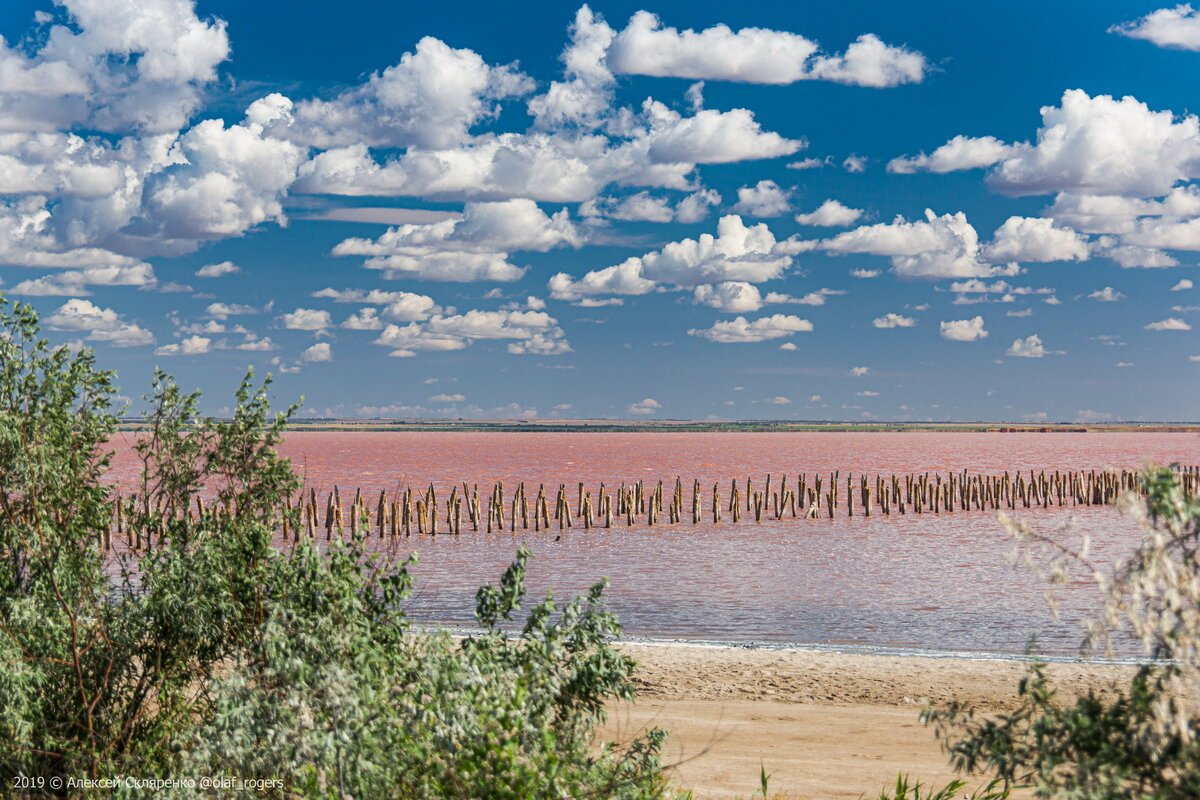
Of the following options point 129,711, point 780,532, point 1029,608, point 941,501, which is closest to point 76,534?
point 129,711

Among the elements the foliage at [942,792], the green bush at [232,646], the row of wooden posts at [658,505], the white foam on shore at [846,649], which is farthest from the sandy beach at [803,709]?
the row of wooden posts at [658,505]

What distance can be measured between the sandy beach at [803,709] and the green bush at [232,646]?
2.12 metres

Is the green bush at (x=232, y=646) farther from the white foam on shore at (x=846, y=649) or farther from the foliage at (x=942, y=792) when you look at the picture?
the white foam on shore at (x=846, y=649)

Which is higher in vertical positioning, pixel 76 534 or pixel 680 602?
pixel 76 534

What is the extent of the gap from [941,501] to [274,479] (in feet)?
186

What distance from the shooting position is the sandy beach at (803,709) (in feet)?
33.5

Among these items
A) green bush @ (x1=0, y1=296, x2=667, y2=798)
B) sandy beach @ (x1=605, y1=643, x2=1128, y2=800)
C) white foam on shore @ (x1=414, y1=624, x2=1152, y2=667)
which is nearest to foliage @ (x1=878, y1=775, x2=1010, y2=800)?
sandy beach @ (x1=605, y1=643, x2=1128, y2=800)

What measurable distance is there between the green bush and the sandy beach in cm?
212

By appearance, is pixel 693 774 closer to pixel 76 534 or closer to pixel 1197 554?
pixel 76 534

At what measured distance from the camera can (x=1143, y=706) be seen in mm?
3693

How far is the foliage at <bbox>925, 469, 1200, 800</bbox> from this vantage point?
11.5 ft

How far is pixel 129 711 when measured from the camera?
24.4ft

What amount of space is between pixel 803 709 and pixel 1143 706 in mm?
9895

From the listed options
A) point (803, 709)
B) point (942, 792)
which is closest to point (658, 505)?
point (803, 709)
